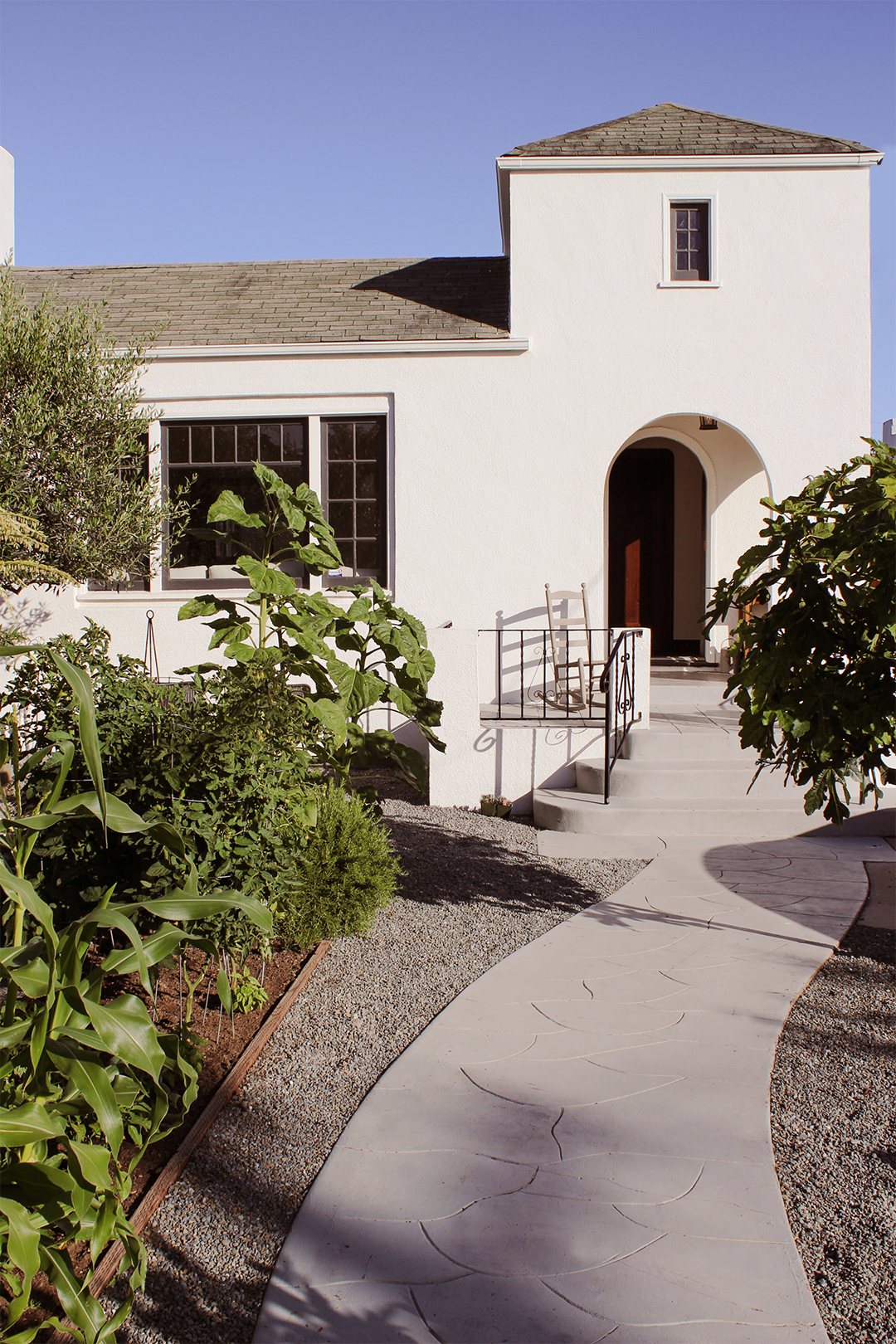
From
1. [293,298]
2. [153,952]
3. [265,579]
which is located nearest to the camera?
[153,952]

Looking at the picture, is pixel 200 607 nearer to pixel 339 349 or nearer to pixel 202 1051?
pixel 202 1051

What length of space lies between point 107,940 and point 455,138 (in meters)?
7.82

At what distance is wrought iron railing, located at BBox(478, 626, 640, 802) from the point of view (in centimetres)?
794

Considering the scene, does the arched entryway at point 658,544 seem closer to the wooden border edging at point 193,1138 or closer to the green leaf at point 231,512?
the green leaf at point 231,512

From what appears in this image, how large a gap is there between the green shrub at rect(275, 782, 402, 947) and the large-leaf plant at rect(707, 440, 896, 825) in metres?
2.10

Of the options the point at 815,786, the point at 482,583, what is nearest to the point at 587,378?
the point at 482,583

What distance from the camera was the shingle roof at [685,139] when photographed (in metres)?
10.0

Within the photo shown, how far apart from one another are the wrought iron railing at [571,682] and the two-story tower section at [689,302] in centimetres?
97

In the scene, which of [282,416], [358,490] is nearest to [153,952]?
[358,490]

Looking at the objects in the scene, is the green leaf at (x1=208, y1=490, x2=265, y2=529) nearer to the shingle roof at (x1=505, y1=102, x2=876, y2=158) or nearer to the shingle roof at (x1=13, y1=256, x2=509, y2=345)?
the shingle roof at (x1=13, y1=256, x2=509, y2=345)

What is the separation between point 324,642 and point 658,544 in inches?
372

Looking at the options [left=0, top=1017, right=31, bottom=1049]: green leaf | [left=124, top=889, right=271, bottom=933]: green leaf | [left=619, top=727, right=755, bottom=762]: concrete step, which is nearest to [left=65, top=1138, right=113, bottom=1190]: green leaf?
[left=0, top=1017, right=31, bottom=1049]: green leaf

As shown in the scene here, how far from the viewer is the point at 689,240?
403 inches

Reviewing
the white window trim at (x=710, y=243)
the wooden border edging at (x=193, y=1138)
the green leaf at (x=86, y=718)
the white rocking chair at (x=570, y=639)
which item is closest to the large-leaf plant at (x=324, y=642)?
the wooden border edging at (x=193, y=1138)
